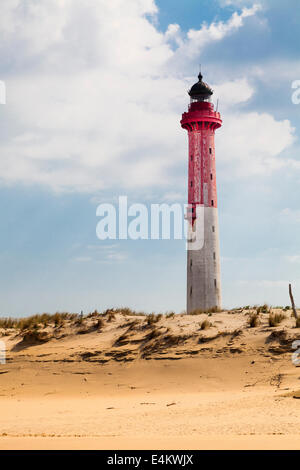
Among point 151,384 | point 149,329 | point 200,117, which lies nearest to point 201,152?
point 200,117

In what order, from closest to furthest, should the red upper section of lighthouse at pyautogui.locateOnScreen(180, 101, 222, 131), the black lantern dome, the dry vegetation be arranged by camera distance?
the dry vegetation → the red upper section of lighthouse at pyautogui.locateOnScreen(180, 101, 222, 131) → the black lantern dome

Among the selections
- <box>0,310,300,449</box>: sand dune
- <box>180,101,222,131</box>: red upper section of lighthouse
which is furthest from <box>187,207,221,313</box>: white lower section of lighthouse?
<box>0,310,300,449</box>: sand dune

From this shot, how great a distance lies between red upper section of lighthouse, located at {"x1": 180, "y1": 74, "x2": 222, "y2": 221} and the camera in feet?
119

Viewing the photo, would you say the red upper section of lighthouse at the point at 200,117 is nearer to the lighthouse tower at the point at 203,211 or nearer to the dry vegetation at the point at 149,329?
the lighthouse tower at the point at 203,211

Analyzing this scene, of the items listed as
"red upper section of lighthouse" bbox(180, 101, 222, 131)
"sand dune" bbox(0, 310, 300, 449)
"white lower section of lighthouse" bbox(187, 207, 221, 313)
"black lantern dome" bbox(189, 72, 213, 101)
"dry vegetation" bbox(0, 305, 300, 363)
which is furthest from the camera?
"black lantern dome" bbox(189, 72, 213, 101)

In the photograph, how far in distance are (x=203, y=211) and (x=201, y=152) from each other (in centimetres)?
392

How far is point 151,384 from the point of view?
19000 mm

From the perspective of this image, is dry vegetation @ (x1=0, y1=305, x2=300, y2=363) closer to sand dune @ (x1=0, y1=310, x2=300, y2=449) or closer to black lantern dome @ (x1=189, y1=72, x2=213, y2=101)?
sand dune @ (x1=0, y1=310, x2=300, y2=449)

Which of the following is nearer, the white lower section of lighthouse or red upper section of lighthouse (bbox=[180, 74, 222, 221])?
the white lower section of lighthouse

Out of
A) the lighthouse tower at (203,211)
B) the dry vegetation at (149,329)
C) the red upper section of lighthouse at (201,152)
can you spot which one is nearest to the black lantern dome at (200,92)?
the red upper section of lighthouse at (201,152)

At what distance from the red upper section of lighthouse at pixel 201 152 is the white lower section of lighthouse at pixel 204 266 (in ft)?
2.84

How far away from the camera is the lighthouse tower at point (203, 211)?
35.8m

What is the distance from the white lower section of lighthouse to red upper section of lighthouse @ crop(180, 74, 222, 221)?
0.86 meters

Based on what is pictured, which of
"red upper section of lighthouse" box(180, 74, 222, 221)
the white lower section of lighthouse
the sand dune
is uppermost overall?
"red upper section of lighthouse" box(180, 74, 222, 221)
